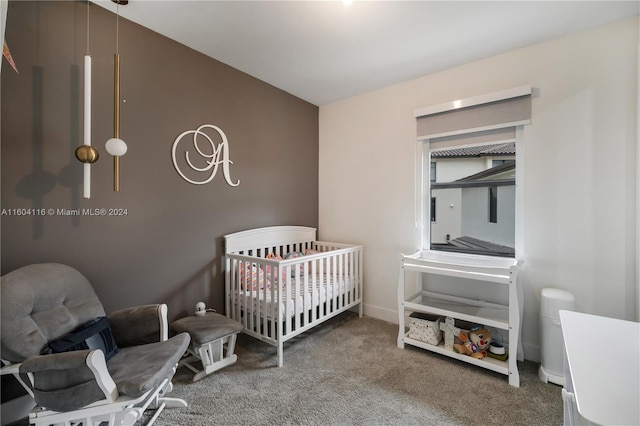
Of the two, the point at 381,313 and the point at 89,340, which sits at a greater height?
the point at 89,340

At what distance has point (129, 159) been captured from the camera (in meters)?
1.93

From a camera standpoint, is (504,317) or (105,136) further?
(504,317)

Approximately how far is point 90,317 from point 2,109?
1.23 meters

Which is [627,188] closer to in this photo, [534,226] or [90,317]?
[534,226]

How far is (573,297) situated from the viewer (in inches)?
73.9

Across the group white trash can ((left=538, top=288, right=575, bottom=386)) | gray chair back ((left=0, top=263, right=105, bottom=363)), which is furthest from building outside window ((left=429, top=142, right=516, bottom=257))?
gray chair back ((left=0, top=263, right=105, bottom=363))

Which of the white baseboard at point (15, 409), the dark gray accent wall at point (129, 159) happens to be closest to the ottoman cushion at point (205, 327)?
the dark gray accent wall at point (129, 159)

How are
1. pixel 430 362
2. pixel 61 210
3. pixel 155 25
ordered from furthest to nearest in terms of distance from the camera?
1. pixel 430 362
2. pixel 155 25
3. pixel 61 210

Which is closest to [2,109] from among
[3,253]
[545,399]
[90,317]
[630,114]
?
[3,253]

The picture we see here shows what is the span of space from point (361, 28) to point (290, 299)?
6.83ft

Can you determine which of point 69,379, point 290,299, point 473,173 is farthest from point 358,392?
point 473,173

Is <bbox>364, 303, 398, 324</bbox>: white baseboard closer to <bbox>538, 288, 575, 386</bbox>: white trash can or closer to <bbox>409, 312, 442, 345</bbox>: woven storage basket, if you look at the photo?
<bbox>409, 312, 442, 345</bbox>: woven storage basket

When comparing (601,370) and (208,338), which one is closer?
(601,370)

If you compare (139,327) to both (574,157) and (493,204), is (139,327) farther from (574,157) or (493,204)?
(574,157)
